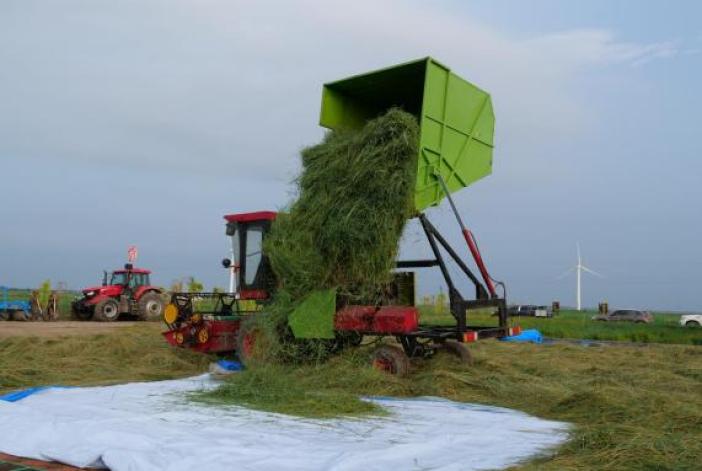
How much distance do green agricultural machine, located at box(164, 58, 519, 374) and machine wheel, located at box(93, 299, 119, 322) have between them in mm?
11175

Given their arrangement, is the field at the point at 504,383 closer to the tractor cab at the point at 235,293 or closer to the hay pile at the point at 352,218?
the tractor cab at the point at 235,293

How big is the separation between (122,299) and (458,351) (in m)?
14.5

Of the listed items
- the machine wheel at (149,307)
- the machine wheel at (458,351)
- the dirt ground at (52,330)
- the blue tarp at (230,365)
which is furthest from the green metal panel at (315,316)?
the machine wheel at (149,307)

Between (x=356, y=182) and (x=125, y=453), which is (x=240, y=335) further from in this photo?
(x=125, y=453)

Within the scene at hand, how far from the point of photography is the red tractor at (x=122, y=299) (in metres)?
19.8

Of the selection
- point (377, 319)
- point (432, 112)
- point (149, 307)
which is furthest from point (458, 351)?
point (149, 307)

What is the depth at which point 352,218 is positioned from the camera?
23.8ft

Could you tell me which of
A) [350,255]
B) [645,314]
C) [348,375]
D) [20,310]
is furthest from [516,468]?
[645,314]

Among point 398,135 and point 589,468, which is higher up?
point 398,135

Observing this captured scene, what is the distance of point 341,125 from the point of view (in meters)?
8.83

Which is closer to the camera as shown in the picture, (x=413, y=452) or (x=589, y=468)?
(x=589, y=468)

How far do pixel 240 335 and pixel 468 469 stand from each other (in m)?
5.19

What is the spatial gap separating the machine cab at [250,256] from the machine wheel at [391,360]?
7.46 ft

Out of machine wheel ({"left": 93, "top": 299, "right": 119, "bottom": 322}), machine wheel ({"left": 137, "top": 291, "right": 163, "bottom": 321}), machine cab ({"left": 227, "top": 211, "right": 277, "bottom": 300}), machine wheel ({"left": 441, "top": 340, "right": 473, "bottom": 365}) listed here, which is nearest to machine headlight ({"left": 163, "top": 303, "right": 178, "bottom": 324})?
machine cab ({"left": 227, "top": 211, "right": 277, "bottom": 300})
